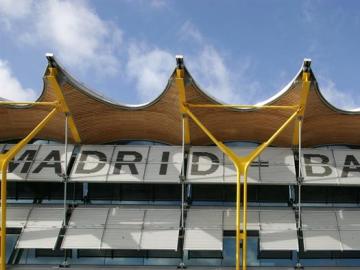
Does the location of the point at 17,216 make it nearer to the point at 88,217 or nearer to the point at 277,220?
the point at 88,217

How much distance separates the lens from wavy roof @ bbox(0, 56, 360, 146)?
22.6m

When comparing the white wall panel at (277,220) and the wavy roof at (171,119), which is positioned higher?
the wavy roof at (171,119)

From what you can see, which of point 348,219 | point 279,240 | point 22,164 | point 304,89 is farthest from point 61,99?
point 348,219

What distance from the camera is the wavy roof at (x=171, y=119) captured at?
74.1 ft

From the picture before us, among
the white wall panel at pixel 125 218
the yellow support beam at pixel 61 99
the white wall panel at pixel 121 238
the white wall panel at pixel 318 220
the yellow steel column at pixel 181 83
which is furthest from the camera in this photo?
the white wall panel at pixel 125 218

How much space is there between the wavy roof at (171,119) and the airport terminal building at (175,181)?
74 millimetres

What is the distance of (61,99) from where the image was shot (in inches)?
888

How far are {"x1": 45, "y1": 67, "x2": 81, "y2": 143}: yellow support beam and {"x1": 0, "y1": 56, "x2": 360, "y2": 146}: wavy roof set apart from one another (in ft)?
0.71

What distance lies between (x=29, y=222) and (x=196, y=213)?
7.78 m

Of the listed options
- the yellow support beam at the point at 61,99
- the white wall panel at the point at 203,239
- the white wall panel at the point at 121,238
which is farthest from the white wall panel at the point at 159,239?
the yellow support beam at the point at 61,99

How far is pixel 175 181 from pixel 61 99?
6508 mm

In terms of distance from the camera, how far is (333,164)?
24719mm

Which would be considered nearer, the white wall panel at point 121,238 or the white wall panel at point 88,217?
the white wall panel at point 121,238

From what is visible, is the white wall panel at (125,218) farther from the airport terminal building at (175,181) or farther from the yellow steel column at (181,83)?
the yellow steel column at (181,83)
